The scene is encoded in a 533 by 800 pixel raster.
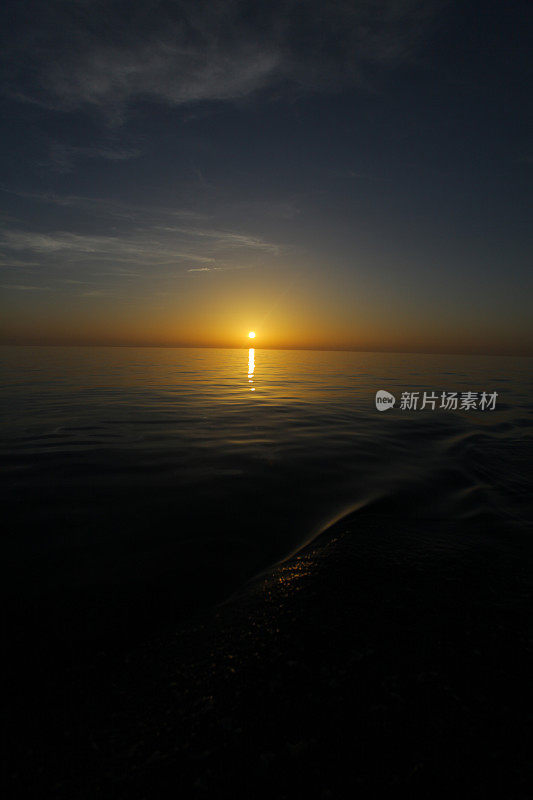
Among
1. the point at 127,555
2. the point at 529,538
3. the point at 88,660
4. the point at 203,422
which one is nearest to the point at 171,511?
the point at 127,555

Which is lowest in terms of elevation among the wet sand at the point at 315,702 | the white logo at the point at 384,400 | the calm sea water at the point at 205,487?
the white logo at the point at 384,400

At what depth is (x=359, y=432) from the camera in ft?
32.7

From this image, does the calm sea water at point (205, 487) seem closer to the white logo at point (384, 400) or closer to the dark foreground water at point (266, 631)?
the dark foreground water at point (266, 631)

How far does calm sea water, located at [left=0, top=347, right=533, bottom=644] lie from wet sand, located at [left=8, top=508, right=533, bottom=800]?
0.67 metres

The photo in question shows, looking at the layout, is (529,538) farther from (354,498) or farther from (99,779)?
(99,779)

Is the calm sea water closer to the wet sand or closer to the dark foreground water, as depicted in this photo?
the dark foreground water

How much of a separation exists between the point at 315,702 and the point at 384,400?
52.6ft

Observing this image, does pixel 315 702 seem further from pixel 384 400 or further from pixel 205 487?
pixel 384 400

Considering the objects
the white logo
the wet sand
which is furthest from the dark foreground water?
the white logo

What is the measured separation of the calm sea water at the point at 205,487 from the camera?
11.4 ft

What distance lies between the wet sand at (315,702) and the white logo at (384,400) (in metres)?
12.2

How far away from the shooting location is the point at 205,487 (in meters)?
5.64

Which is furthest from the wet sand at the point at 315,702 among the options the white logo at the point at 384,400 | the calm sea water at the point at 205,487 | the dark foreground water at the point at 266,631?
the white logo at the point at 384,400

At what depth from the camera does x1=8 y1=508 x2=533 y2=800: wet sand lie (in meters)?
1.59
